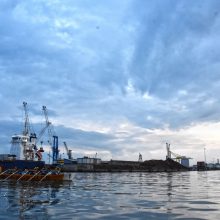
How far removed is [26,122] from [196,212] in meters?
128

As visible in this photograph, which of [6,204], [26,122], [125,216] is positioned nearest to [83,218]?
[125,216]

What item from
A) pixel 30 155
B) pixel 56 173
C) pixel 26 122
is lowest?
pixel 56 173

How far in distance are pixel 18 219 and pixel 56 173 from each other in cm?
4985

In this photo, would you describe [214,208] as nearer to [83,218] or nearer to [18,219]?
[83,218]

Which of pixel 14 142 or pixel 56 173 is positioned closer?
pixel 56 173

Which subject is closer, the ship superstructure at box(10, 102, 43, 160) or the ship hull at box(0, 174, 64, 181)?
the ship hull at box(0, 174, 64, 181)

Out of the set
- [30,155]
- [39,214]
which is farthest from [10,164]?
[39,214]

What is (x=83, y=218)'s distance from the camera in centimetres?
2398

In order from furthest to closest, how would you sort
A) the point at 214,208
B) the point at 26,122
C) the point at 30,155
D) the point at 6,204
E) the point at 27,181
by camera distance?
1. the point at 26,122
2. the point at 30,155
3. the point at 27,181
4. the point at 6,204
5. the point at 214,208

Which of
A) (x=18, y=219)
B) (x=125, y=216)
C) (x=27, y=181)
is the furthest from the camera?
(x=27, y=181)

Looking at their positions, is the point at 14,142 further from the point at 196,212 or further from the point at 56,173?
the point at 196,212

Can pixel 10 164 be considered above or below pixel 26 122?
below

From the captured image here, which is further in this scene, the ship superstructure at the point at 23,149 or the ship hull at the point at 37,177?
the ship superstructure at the point at 23,149

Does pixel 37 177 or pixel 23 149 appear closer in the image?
pixel 37 177
